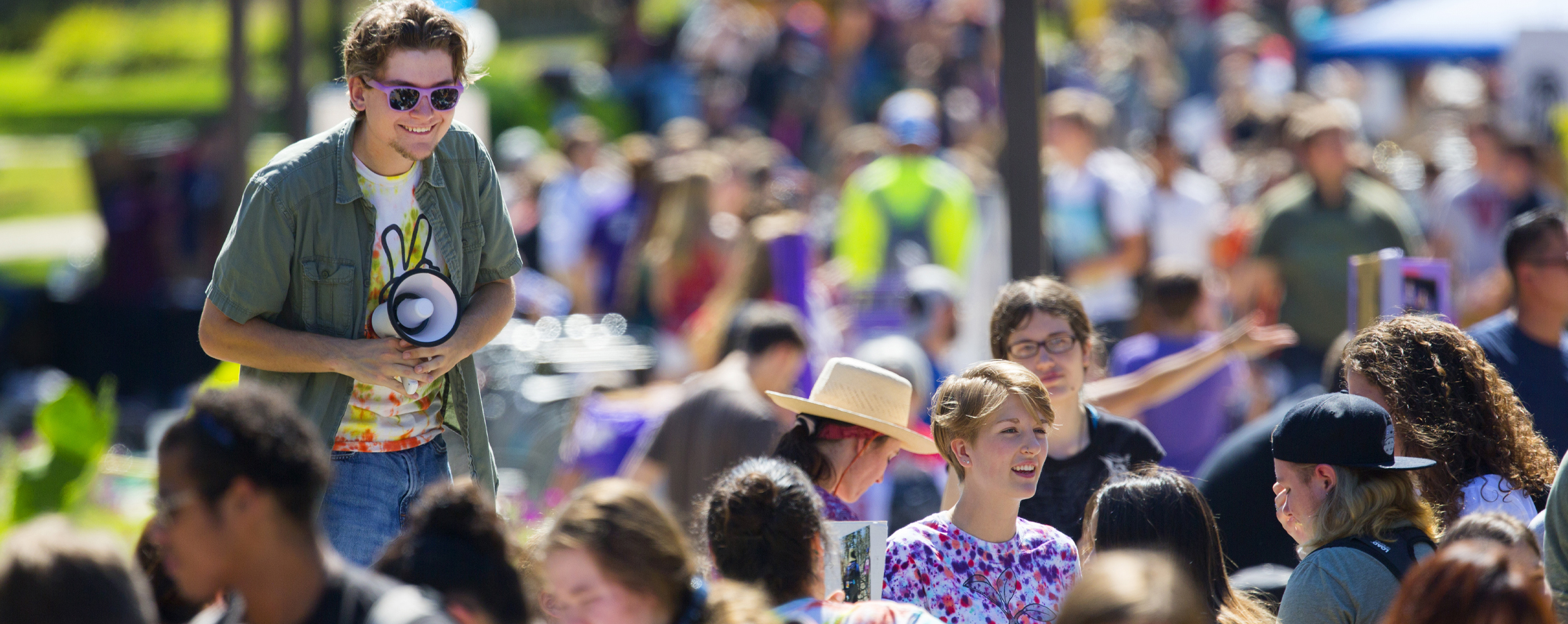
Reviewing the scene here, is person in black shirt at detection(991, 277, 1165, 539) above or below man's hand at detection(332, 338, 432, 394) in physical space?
below

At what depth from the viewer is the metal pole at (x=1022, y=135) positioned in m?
5.98

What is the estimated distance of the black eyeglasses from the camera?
4.65 meters

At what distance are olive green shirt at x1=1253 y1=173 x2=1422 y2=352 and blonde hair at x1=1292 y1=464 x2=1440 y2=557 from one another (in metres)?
4.89

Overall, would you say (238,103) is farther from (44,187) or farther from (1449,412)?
(44,187)

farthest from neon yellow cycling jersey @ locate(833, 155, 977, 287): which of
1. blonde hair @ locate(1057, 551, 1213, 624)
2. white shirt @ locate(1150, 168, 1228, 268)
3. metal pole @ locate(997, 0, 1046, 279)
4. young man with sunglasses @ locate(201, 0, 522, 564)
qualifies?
blonde hair @ locate(1057, 551, 1213, 624)

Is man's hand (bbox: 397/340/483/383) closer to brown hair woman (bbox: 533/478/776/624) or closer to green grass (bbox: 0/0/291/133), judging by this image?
brown hair woman (bbox: 533/478/776/624)

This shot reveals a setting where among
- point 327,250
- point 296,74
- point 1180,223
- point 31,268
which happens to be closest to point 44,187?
point 31,268

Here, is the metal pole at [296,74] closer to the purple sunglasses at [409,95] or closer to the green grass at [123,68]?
the purple sunglasses at [409,95]

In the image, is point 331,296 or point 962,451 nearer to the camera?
point 331,296

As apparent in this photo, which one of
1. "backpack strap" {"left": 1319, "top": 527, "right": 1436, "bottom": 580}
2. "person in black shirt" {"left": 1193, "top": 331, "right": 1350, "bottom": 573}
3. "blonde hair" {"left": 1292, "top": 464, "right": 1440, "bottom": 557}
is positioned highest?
"blonde hair" {"left": 1292, "top": 464, "right": 1440, "bottom": 557}

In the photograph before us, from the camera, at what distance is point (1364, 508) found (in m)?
3.54

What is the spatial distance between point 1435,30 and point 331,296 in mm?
13400

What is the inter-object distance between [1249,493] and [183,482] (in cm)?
351

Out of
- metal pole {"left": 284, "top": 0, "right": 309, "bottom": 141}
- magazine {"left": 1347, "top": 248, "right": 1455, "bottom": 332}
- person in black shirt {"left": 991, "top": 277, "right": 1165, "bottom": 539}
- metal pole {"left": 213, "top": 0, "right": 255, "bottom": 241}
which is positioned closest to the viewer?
person in black shirt {"left": 991, "top": 277, "right": 1165, "bottom": 539}
